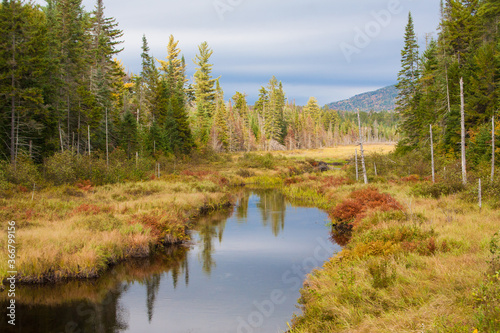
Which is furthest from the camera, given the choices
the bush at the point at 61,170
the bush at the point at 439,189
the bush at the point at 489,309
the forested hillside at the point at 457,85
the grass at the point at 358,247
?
the forested hillside at the point at 457,85

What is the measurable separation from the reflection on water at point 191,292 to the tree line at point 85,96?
850 inches

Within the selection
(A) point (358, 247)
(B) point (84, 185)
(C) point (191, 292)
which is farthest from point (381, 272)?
(B) point (84, 185)

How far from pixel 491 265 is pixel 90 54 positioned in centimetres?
5888

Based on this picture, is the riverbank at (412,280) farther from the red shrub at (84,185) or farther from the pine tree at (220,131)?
the pine tree at (220,131)

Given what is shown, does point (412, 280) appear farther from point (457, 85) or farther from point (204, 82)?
→ point (204, 82)

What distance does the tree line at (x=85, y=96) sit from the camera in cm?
3184

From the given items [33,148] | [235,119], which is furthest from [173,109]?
[235,119]

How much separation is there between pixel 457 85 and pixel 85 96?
147 feet

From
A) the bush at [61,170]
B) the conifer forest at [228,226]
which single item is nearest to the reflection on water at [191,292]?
the conifer forest at [228,226]

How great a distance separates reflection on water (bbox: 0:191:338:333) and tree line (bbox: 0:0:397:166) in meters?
21.6

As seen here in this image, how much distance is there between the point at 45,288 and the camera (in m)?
13.0

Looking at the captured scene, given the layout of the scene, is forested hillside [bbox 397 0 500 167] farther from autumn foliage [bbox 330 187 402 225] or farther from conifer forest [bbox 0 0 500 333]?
autumn foliage [bbox 330 187 402 225]

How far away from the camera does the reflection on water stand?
11105 mm

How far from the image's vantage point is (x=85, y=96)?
42.3 meters
